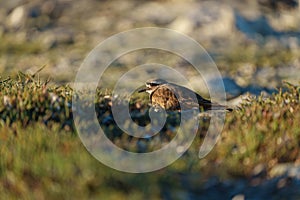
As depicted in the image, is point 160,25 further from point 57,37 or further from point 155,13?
point 57,37

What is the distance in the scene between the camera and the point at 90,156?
23.1 feet

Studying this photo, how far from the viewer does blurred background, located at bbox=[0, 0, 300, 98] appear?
24.2 metres

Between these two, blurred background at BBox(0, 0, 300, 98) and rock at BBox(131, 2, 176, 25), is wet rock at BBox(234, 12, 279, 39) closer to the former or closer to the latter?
blurred background at BBox(0, 0, 300, 98)

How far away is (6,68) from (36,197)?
18313 millimetres

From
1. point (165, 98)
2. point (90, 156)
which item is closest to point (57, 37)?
point (165, 98)

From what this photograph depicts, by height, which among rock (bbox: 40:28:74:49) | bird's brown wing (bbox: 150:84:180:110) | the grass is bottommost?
the grass

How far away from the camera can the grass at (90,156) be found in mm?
6641

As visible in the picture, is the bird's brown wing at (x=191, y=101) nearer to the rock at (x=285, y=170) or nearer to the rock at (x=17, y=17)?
the rock at (x=285, y=170)

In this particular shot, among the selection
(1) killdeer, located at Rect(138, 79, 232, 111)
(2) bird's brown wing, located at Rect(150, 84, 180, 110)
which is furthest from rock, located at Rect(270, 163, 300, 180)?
(2) bird's brown wing, located at Rect(150, 84, 180, 110)

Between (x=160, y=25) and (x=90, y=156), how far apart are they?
20812 millimetres

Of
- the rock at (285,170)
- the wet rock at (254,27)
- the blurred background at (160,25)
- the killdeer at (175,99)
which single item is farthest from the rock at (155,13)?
the rock at (285,170)

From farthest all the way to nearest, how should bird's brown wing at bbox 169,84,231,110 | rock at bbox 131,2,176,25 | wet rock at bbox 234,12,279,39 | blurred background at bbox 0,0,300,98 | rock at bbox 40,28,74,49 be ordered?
1. rock at bbox 131,2,176,25
2. rock at bbox 40,28,74,49
3. wet rock at bbox 234,12,279,39
4. blurred background at bbox 0,0,300,98
5. bird's brown wing at bbox 169,84,231,110

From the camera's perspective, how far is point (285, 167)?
299 inches

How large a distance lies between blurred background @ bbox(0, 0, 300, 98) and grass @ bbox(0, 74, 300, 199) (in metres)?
14.0
